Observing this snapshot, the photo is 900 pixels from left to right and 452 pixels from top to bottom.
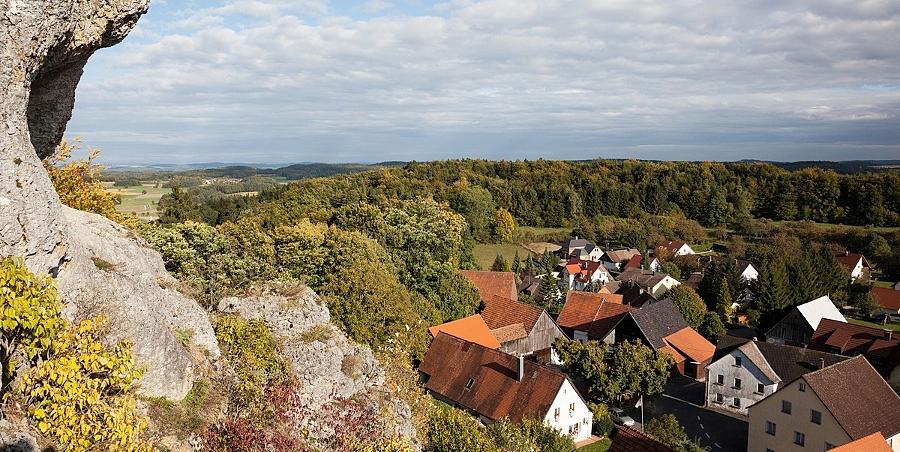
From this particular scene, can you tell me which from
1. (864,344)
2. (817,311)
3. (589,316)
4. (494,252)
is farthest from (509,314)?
(494,252)

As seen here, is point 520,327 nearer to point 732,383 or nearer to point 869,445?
point 732,383

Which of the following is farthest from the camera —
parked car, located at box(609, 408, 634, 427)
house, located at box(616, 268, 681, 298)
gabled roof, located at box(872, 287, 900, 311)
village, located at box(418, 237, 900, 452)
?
house, located at box(616, 268, 681, 298)

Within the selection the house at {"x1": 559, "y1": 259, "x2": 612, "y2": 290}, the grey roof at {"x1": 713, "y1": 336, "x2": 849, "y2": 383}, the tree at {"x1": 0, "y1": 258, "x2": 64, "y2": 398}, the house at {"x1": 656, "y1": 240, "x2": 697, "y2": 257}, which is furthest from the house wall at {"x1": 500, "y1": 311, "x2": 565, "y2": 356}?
the house at {"x1": 656, "y1": 240, "x2": 697, "y2": 257}

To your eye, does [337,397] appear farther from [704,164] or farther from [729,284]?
[704,164]

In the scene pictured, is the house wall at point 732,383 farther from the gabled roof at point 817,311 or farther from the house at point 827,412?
the gabled roof at point 817,311

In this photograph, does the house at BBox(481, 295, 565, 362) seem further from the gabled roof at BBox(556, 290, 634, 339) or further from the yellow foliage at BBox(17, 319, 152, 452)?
the yellow foliage at BBox(17, 319, 152, 452)

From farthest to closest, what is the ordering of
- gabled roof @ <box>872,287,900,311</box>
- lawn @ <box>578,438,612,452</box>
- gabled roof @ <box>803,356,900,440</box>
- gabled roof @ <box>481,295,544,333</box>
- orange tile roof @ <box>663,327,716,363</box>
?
gabled roof @ <box>872,287,900,311</box>, orange tile roof @ <box>663,327,716,363</box>, gabled roof @ <box>481,295,544,333</box>, lawn @ <box>578,438,612,452</box>, gabled roof @ <box>803,356,900,440</box>

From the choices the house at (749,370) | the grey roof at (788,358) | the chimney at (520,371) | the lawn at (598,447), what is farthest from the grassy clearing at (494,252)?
the lawn at (598,447)
